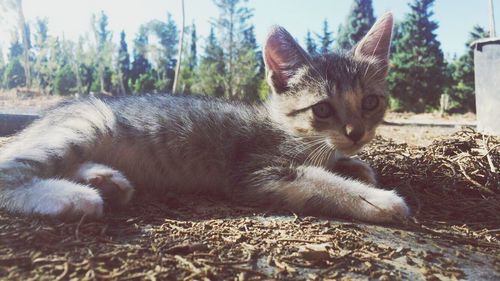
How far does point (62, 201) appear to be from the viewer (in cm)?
191

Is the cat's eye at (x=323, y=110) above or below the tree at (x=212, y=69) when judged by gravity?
below

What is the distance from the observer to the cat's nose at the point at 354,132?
96.3 inches

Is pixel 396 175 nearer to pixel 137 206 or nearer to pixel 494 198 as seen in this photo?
pixel 494 198

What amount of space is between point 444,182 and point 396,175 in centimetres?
35

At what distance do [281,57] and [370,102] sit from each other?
64cm

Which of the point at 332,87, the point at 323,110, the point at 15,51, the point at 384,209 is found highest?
the point at 15,51

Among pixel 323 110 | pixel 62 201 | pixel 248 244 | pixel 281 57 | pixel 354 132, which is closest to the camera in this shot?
pixel 248 244

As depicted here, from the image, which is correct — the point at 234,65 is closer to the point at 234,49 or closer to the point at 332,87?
the point at 234,49

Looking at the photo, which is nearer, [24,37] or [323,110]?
[323,110]

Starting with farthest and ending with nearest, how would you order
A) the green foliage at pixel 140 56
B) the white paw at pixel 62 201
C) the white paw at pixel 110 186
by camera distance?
the green foliage at pixel 140 56 → the white paw at pixel 110 186 → the white paw at pixel 62 201

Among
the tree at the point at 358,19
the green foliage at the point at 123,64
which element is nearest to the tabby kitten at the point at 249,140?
the tree at the point at 358,19

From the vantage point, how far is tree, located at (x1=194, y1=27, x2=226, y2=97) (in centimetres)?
1816

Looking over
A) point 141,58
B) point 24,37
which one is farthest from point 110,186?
point 141,58

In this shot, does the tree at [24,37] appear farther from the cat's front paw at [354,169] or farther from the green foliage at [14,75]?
the cat's front paw at [354,169]
